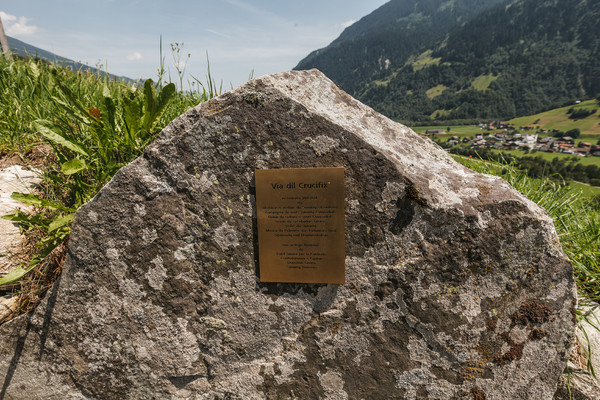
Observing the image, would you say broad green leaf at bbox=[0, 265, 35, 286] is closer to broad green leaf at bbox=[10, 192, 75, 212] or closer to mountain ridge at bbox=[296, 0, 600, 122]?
broad green leaf at bbox=[10, 192, 75, 212]

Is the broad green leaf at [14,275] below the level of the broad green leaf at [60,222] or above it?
below

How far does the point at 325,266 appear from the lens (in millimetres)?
2139

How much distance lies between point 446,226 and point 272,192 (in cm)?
→ 126

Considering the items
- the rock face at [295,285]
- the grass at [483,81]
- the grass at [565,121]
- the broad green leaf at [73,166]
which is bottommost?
the rock face at [295,285]

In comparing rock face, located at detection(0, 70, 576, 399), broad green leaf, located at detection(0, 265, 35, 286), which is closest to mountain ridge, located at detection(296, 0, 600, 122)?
rock face, located at detection(0, 70, 576, 399)

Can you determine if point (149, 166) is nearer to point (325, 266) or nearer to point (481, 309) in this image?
point (325, 266)

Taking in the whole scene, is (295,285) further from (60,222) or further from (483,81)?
(483,81)

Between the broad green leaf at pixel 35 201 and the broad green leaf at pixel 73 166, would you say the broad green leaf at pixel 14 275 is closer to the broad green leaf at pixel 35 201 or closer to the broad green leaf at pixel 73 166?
the broad green leaf at pixel 35 201

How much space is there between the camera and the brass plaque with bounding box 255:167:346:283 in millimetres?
2055

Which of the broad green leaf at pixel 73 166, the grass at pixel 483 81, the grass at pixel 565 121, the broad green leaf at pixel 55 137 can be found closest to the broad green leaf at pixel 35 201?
the broad green leaf at pixel 73 166

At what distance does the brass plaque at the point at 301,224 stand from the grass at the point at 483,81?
18070cm

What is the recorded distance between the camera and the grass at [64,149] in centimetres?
254

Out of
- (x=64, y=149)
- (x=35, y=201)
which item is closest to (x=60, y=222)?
(x=35, y=201)

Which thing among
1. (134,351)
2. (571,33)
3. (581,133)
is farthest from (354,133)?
(571,33)
